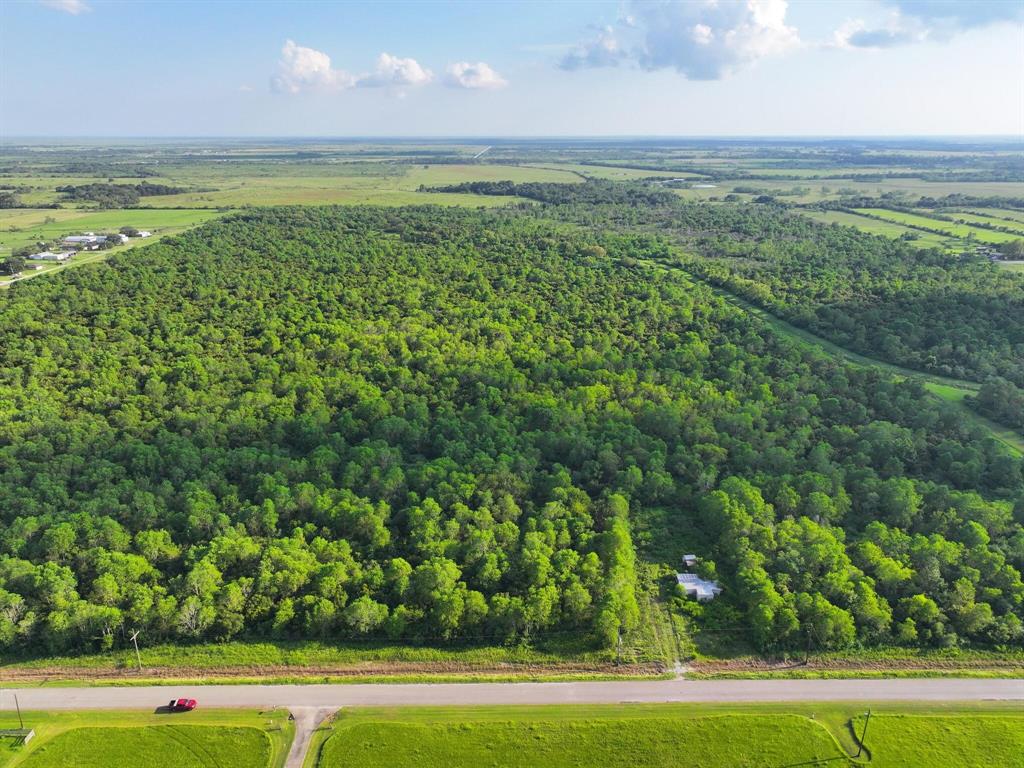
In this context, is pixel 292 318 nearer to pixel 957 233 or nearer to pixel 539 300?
pixel 539 300

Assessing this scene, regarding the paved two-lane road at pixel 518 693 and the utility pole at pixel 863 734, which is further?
the paved two-lane road at pixel 518 693

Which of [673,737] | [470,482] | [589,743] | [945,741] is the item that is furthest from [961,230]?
[589,743]

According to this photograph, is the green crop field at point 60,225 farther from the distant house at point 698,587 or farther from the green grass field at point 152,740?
the distant house at point 698,587

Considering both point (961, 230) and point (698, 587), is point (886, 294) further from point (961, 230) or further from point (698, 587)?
point (961, 230)

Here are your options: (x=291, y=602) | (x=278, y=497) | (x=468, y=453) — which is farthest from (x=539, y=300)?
(x=291, y=602)

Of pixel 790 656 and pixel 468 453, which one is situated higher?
pixel 468 453

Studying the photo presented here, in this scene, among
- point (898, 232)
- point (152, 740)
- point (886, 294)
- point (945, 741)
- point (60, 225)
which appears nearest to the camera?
point (152, 740)

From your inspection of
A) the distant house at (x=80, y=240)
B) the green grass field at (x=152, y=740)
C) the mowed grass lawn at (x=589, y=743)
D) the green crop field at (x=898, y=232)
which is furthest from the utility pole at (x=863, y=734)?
the distant house at (x=80, y=240)
